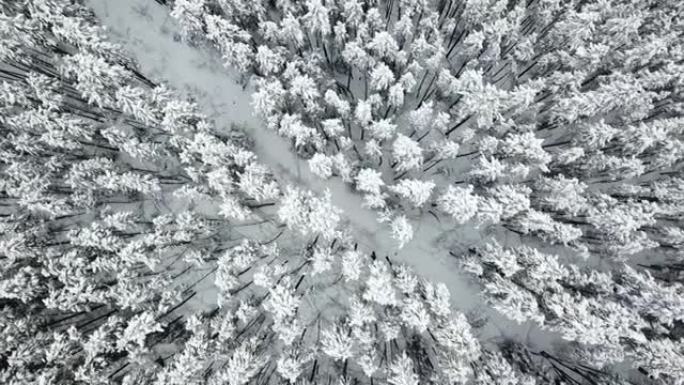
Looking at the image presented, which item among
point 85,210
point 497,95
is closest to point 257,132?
point 85,210

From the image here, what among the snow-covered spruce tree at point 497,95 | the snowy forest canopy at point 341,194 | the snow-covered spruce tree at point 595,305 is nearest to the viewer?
the snow-covered spruce tree at point 595,305

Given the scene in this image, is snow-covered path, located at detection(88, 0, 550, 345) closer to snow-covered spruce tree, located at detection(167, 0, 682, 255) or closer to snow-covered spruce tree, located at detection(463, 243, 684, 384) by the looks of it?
snow-covered spruce tree, located at detection(167, 0, 682, 255)

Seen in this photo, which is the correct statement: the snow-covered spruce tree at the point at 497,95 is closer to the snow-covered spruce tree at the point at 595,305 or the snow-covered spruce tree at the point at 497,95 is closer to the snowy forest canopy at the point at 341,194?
the snowy forest canopy at the point at 341,194

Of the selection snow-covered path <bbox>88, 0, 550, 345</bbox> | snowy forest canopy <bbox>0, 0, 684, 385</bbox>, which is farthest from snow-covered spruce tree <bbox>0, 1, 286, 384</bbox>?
snow-covered path <bbox>88, 0, 550, 345</bbox>

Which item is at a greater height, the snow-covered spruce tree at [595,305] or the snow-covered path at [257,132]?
the snow-covered spruce tree at [595,305]

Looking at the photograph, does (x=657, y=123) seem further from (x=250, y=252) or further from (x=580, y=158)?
(x=250, y=252)

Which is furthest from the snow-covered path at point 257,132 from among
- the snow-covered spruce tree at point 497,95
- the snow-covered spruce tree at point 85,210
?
the snow-covered spruce tree at point 85,210
